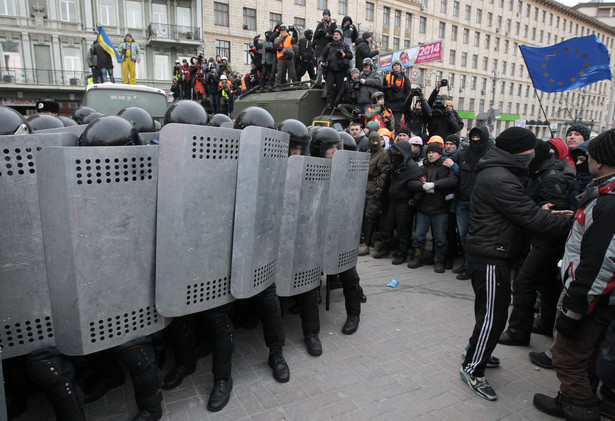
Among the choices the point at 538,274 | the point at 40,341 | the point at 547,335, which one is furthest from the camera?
the point at 547,335

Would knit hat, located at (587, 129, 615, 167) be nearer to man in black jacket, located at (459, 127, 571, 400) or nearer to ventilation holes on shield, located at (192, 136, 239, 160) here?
man in black jacket, located at (459, 127, 571, 400)

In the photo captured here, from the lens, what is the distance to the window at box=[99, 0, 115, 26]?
32344 millimetres

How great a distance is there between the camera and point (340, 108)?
34.8 ft

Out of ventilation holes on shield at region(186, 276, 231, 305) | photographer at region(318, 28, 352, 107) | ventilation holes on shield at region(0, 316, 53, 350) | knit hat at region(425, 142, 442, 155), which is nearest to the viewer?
ventilation holes on shield at region(0, 316, 53, 350)

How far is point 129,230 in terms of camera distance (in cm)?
237

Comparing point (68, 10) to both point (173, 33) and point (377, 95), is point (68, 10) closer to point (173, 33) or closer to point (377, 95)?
point (173, 33)

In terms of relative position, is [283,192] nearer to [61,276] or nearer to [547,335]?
[61,276]

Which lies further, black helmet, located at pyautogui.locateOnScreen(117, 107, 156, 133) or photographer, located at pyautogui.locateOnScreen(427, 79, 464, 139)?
photographer, located at pyautogui.locateOnScreen(427, 79, 464, 139)

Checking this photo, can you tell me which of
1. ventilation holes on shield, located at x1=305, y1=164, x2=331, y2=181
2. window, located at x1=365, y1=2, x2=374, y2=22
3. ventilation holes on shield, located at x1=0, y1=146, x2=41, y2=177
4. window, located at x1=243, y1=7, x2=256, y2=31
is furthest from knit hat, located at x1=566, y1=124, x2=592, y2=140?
window, located at x1=365, y1=2, x2=374, y2=22

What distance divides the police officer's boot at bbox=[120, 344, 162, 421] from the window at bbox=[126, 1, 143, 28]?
3754cm

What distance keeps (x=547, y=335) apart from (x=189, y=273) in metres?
3.74

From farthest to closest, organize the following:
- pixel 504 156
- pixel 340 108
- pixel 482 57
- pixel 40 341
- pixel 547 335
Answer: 1. pixel 482 57
2. pixel 340 108
3. pixel 547 335
4. pixel 504 156
5. pixel 40 341

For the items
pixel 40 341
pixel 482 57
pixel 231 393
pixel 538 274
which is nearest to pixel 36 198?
pixel 40 341

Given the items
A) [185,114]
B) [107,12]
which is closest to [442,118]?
[185,114]
